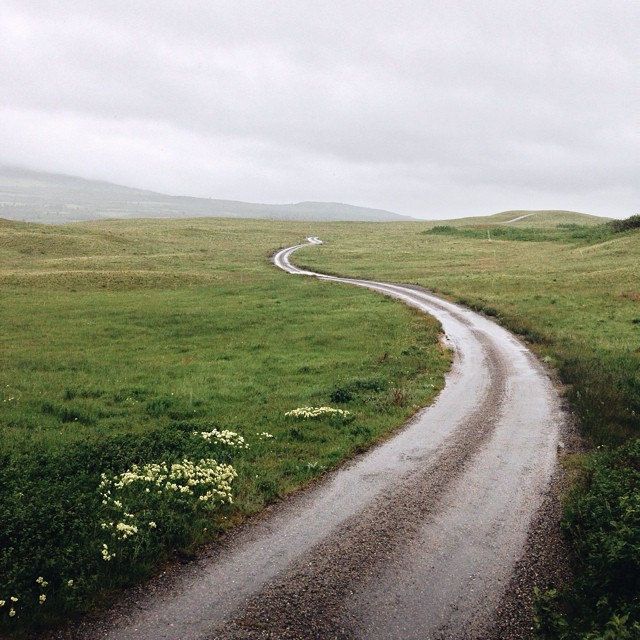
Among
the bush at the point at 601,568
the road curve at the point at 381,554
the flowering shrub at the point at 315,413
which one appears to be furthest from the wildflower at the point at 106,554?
the flowering shrub at the point at 315,413

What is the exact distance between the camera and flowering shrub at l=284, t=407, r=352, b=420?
62.1ft

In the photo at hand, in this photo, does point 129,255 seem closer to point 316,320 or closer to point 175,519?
point 316,320

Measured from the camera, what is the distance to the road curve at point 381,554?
9062mm

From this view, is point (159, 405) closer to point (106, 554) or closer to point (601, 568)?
point (106, 554)

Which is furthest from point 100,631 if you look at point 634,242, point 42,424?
point 634,242

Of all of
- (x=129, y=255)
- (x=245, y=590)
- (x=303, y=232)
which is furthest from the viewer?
(x=303, y=232)

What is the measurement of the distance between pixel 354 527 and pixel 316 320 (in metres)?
28.3

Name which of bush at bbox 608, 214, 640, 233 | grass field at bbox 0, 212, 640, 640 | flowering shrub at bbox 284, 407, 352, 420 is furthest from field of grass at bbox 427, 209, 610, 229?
flowering shrub at bbox 284, 407, 352, 420

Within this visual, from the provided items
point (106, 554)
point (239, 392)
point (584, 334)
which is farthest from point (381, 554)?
point (584, 334)

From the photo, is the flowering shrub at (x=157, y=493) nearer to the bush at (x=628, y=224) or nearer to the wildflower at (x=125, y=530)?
the wildflower at (x=125, y=530)

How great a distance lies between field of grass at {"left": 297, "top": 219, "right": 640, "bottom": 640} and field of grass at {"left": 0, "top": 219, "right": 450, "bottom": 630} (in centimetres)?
697

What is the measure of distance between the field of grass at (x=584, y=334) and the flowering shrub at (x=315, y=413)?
8.21m

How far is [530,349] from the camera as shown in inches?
1246

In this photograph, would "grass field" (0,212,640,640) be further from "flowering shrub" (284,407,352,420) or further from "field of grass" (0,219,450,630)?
"flowering shrub" (284,407,352,420)
